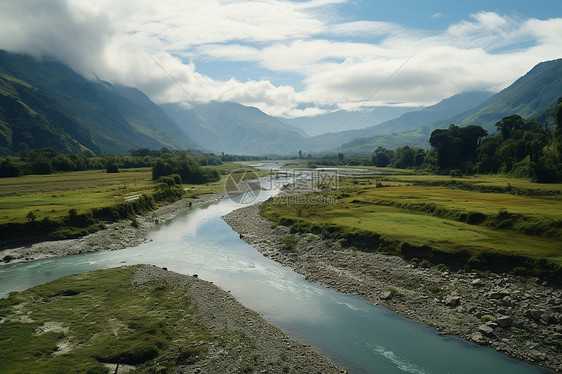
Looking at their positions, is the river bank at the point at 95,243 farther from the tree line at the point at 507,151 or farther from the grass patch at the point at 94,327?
the tree line at the point at 507,151

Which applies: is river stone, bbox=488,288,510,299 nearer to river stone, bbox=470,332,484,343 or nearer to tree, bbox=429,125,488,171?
river stone, bbox=470,332,484,343

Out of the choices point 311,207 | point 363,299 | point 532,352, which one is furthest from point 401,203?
point 532,352

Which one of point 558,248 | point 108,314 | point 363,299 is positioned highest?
point 558,248

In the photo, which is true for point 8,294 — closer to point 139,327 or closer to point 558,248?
point 139,327

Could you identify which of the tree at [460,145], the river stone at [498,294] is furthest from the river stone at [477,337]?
the tree at [460,145]

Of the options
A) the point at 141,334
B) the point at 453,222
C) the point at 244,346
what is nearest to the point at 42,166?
the point at 141,334
